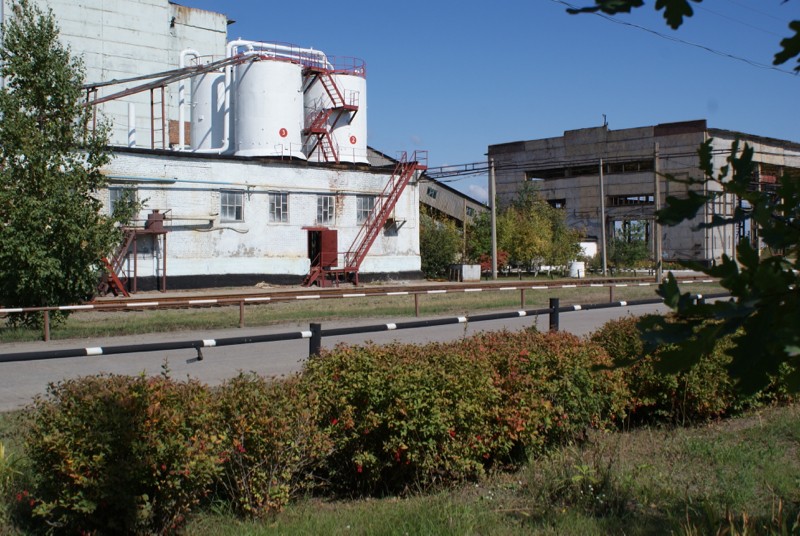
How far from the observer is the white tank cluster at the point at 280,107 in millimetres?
44000

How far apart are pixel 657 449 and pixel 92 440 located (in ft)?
17.3

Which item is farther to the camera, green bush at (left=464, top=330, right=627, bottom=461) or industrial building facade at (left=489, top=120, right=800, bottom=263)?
industrial building facade at (left=489, top=120, right=800, bottom=263)

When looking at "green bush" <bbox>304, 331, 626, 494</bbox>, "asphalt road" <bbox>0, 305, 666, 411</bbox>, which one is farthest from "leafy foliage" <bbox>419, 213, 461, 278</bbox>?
"green bush" <bbox>304, 331, 626, 494</bbox>

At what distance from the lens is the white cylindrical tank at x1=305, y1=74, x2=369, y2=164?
46469 millimetres

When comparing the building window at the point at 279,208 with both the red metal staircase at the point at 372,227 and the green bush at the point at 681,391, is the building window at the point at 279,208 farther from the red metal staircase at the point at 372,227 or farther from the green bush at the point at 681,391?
the green bush at the point at 681,391

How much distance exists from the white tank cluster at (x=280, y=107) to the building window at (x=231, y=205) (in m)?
4.61

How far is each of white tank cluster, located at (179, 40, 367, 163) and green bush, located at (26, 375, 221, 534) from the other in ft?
125

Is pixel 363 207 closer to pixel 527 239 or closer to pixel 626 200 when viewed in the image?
pixel 527 239

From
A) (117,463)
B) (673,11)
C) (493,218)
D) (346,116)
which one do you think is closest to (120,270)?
(346,116)

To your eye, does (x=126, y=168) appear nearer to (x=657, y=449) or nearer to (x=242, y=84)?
(x=242, y=84)

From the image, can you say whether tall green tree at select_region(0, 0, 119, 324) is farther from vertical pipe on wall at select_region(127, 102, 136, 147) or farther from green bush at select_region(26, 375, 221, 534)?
vertical pipe on wall at select_region(127, 102, 136, 147)

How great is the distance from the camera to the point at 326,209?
42.7 m

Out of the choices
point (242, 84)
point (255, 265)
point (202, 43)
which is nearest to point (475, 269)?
point (255, 265)

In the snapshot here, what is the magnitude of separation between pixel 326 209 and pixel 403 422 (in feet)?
120
